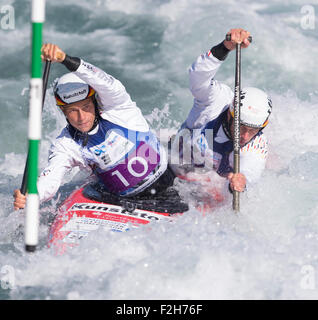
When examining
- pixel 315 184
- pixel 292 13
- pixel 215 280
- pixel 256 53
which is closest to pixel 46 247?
pixel 215 280

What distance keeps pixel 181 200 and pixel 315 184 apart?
148 centimetres

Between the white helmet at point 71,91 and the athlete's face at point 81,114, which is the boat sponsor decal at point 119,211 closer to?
the athlete's face at point 81,114

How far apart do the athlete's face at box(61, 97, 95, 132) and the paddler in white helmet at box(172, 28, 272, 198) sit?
2.67ft

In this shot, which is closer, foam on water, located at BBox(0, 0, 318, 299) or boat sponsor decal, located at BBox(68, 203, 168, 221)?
foam on water, located at BBox(0, 0, 318, 299)

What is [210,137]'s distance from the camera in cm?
419

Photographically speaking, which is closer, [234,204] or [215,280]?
[215,280]

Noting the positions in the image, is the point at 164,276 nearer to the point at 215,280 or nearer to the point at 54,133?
the point at 215,280

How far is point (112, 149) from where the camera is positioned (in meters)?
3.81
